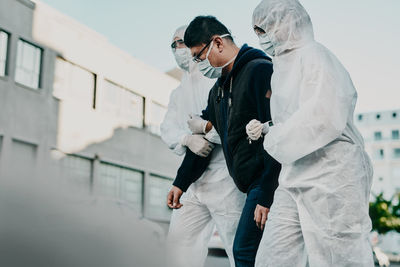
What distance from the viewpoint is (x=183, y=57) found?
420 centimetres

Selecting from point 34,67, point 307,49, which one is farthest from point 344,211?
point 34,67

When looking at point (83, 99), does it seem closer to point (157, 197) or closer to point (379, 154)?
point (157, 197)

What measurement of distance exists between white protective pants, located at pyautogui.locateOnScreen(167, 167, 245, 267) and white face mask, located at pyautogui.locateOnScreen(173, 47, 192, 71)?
96 cm

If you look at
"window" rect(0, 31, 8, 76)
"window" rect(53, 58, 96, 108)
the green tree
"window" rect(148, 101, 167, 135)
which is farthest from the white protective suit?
the green tree

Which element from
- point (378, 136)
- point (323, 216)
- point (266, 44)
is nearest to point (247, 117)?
point (266, 44)

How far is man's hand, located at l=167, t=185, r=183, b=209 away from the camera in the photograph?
12.2 ft

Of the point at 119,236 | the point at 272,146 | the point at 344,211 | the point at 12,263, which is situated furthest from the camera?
the point at 272,146

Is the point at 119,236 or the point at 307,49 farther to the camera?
the point at 307,49

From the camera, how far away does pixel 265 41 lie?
288 cm

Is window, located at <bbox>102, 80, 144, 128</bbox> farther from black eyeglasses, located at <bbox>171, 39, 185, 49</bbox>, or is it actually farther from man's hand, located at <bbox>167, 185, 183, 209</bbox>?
man's hand, located at <bbox>167, 185, 183, 209</bbox>

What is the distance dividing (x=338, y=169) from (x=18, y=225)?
1921mm

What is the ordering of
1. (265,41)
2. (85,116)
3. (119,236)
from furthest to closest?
(85,116)
(265,41)
(119,236)

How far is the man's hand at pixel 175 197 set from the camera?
3.71 metres

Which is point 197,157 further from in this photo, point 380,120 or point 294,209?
point 380,120
